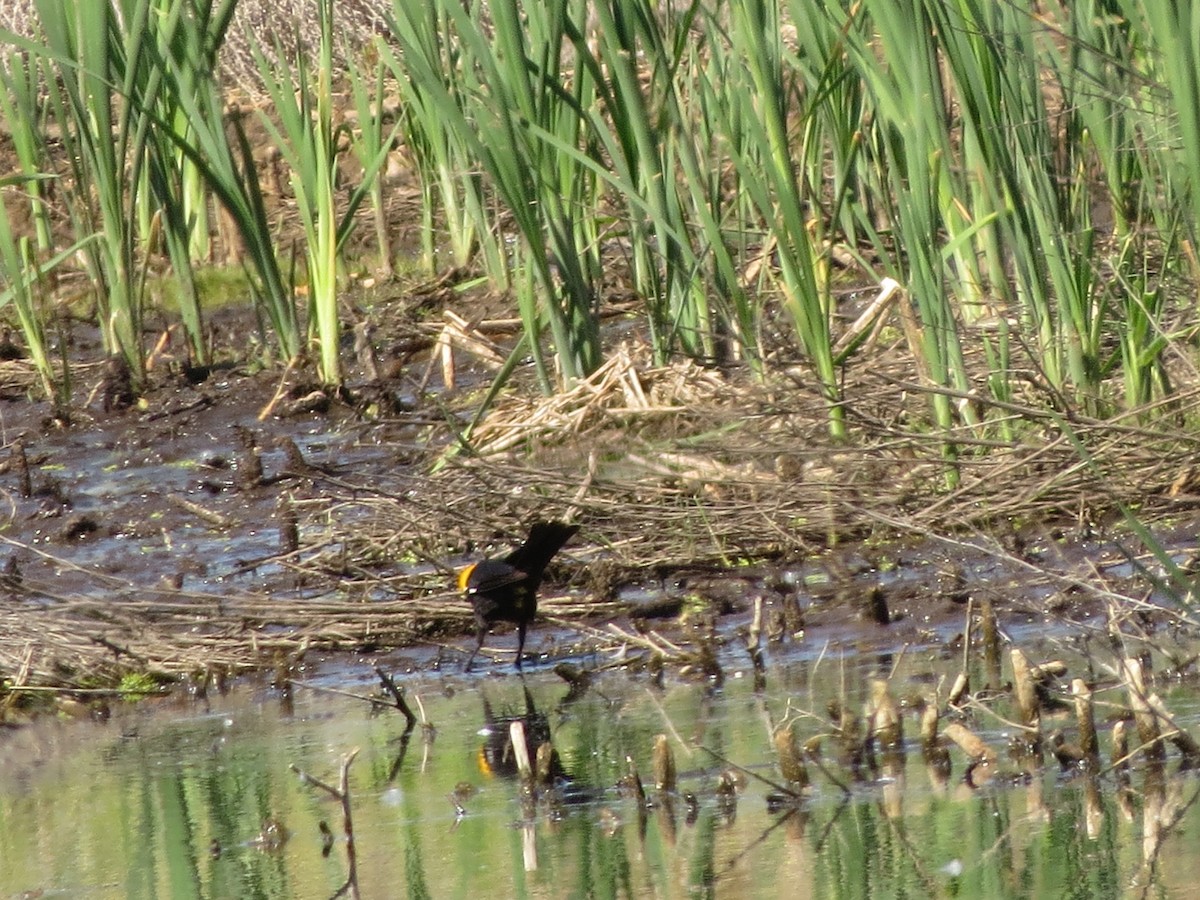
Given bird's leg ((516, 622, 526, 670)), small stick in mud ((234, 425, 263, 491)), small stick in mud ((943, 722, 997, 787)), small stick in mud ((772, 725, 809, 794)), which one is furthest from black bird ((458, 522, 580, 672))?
small stick in mud ((234, 425, 263, 491))

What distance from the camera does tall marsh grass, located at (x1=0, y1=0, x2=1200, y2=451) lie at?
4.83 m

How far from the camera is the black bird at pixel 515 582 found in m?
4.96

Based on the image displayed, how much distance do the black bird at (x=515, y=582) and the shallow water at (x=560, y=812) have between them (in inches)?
6.2

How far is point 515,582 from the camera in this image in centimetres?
497

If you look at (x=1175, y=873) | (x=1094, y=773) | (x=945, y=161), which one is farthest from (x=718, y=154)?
(x=1175, y=873)

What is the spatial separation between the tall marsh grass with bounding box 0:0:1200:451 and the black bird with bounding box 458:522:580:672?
0.63m

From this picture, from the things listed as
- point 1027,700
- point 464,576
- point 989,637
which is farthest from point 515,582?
point 1027,700

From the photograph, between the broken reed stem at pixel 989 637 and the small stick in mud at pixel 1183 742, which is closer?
the small stick in mud at pixel 1183 742

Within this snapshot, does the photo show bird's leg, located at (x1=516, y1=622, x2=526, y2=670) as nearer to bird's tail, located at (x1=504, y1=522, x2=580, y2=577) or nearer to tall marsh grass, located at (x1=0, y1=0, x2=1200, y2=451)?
bird's tail, located at (x1=504, y1=522, x2=580, y2=577)

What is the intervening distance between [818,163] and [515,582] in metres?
2.19

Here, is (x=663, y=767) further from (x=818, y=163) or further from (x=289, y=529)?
(x=818, y=163)

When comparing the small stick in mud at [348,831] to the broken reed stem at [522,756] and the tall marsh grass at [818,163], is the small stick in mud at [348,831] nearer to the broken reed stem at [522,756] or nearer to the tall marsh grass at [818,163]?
the broken reed stem at [522,756]

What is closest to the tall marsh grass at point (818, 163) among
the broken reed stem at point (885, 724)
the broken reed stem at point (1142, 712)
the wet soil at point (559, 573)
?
the wet soil at point (559, 573)

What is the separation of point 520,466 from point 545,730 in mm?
1129
